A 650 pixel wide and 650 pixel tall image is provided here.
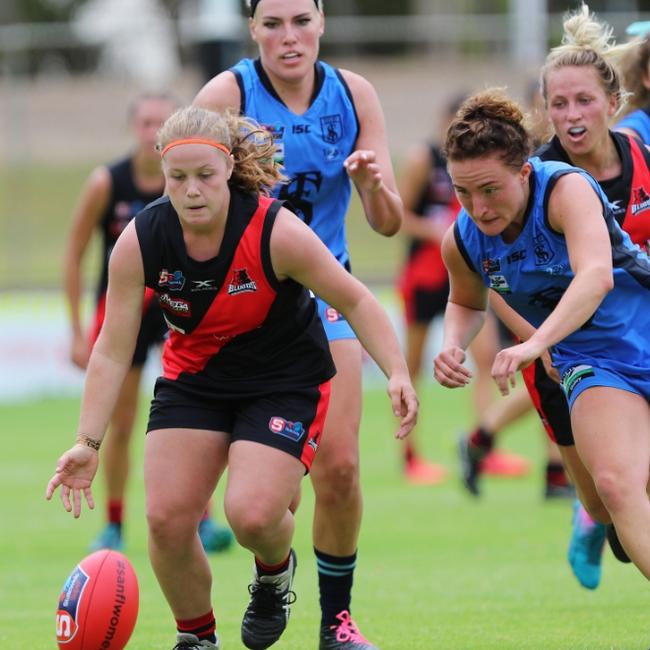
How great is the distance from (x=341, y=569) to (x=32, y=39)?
19153 mm

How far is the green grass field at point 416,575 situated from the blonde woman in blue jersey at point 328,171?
1.34 ft

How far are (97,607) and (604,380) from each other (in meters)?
1.96

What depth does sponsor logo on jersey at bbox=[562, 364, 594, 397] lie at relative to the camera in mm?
5152

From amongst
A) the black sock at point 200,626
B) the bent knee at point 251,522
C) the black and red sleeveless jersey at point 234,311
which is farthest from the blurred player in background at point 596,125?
the black sock at point 200,626

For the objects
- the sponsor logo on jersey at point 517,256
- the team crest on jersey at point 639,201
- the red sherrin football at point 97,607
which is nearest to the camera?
the red sherrin football at point 97,607

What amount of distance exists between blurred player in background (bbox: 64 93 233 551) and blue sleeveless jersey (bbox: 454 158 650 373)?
3.41 meters

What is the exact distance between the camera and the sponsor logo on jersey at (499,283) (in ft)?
17.3

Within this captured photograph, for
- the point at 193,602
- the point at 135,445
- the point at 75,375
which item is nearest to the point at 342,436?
the point at 193,602

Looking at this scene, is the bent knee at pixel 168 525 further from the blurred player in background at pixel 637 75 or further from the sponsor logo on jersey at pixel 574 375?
the blurred player in background at pixel 637 75

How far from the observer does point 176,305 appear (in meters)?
5.16

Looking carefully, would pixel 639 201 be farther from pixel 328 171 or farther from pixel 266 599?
pixel 266 599

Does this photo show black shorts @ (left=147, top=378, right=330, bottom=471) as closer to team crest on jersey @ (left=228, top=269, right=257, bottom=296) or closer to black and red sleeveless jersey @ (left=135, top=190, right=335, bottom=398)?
black and red sleeveless jersey @ (left=135, top=190, right=335, bottom=398)

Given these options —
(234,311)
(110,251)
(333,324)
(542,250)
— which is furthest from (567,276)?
(110,251)

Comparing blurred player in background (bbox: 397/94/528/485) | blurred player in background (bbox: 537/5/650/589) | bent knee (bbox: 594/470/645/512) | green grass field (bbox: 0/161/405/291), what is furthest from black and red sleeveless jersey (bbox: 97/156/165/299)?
green grass field (bbox: 0/161/405/291)
